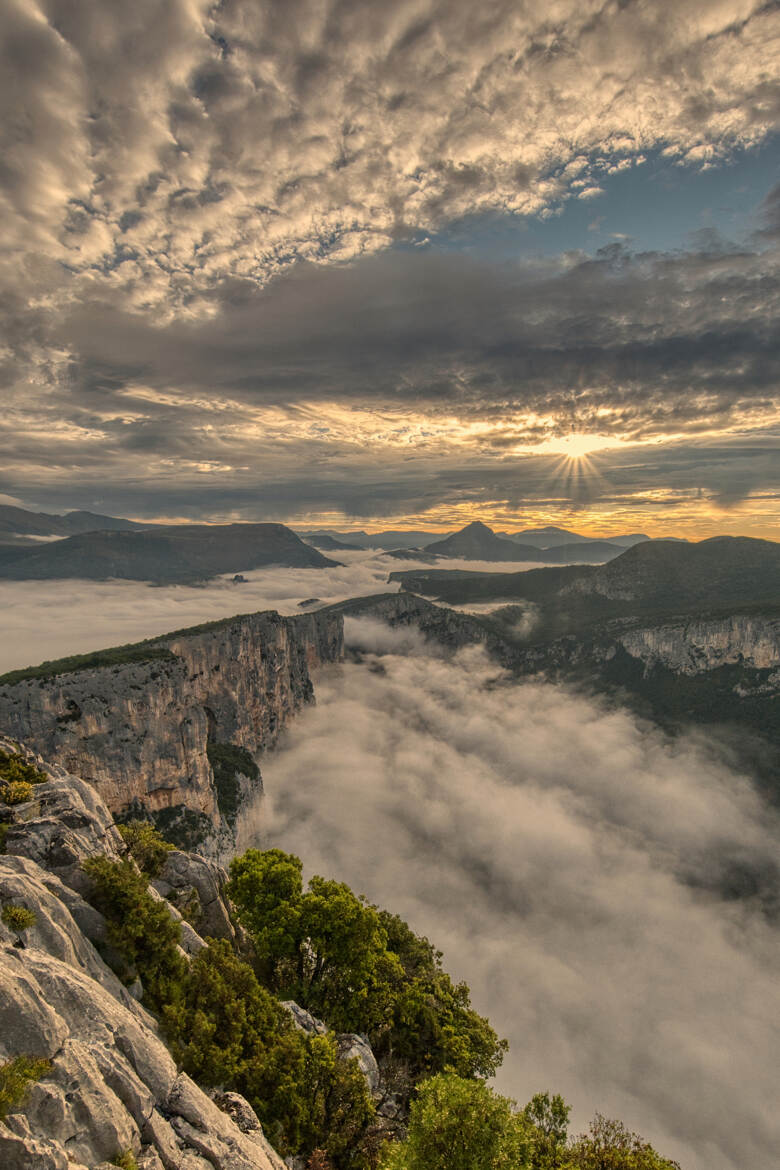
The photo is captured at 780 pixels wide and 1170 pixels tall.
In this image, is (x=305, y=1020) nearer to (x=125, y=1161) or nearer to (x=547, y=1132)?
(x=547, y=1132)

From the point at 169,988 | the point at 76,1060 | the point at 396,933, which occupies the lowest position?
the point at 396,933

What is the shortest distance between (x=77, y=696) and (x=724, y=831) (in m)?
231

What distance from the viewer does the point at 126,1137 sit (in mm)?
15758

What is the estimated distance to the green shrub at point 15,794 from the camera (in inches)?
1203

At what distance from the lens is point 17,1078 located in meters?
13.4

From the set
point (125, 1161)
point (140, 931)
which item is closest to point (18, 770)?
point (140, 931)

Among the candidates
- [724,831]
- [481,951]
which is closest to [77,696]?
[481,951]

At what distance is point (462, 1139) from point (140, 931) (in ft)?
56.6

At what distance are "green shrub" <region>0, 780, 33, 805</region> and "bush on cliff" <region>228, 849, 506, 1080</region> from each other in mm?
21611

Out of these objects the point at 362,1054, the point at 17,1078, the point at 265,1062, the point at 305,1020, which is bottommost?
the point at 362,1054

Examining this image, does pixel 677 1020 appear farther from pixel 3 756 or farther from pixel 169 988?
pixel 3 756

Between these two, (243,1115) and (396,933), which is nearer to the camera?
(243,1115)

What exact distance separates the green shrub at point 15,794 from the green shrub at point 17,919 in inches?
535

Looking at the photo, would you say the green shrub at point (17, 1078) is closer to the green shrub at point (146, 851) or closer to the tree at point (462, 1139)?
the tree at point (462, 1139)
